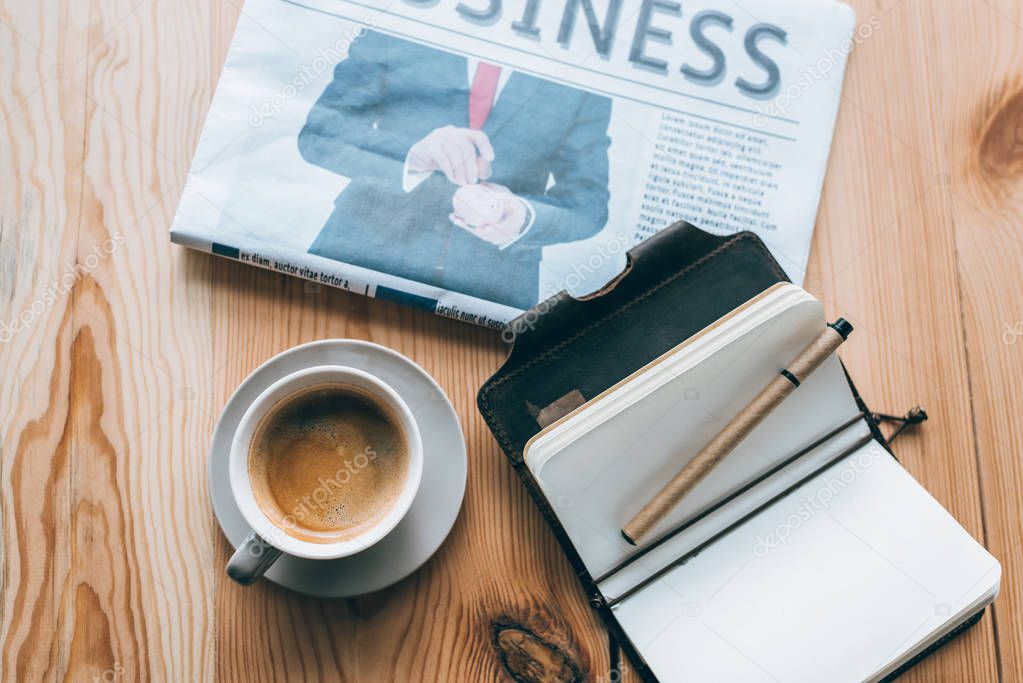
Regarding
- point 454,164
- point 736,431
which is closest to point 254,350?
point 454,164

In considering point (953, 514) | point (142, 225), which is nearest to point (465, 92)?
point (142, 225)

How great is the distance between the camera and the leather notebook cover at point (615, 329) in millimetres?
548

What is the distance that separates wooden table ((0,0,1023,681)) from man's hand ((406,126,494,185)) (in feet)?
0.39

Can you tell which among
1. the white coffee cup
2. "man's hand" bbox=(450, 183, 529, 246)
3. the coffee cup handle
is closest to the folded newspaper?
"man's hand" bbox=(450, 183, 529, 246)

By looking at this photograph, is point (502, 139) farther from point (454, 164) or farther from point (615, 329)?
point (615, 329)

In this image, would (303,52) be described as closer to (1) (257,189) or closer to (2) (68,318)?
(1) (257,189)

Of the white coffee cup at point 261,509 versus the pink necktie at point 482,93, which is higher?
the pink necktie at point 482,93

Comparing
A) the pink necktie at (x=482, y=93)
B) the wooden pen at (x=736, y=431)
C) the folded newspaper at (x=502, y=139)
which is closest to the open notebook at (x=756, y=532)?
the wooden pen at (x=736, y=431)

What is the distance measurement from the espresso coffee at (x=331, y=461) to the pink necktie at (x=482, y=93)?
0.24 m

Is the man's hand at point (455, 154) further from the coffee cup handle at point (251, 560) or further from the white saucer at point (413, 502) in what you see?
the coffee cup handle at point (251, 560)

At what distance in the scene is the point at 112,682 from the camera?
21.8 inches

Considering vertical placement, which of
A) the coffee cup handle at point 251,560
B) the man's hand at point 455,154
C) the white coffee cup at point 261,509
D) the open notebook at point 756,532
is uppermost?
the man's hand at point 455,154

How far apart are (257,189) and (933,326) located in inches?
21.8

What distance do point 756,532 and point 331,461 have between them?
311 millimetres
